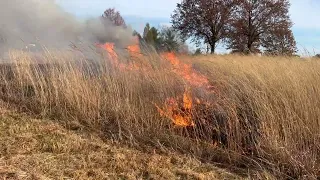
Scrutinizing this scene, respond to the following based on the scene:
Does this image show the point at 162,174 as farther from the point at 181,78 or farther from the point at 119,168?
the point at 181,78

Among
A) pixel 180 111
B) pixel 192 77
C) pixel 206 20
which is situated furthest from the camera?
pixel 206 20

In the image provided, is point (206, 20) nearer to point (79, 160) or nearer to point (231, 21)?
point (231, 21)

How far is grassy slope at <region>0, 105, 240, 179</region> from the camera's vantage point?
10.9 feet

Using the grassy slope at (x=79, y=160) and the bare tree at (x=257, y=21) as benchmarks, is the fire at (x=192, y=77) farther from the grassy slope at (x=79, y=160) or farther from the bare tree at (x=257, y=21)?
the bare tree at (x=257, y=21)

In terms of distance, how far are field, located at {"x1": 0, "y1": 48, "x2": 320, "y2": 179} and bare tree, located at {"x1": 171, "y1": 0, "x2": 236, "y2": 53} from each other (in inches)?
992

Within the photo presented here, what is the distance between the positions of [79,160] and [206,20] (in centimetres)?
2878

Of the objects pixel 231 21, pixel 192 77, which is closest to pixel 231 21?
pixel 231 21

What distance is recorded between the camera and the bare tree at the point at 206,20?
1218 inches

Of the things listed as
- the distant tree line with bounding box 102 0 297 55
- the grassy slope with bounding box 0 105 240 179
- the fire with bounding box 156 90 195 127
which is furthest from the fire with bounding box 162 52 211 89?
the distant tree line with bounding box 102 0 297 55

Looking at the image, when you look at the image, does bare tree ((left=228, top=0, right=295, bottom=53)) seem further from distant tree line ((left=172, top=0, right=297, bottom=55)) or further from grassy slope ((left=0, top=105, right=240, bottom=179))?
grassy slope ((left=0, top=105, right=240, bottom=179))

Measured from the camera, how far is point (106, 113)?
5395mm

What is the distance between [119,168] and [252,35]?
99.5 feet

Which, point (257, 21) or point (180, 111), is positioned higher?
point (257, 21)

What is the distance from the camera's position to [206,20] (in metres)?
31.1
